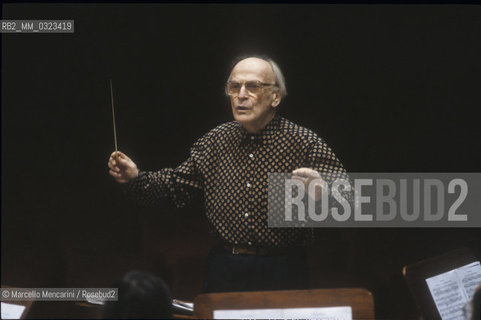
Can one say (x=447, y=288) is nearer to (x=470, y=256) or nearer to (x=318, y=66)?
(x=470, y=256)

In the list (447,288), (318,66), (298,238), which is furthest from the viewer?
(318,66)

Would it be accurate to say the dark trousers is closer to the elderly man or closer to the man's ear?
the elderly man

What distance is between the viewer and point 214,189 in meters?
2.78

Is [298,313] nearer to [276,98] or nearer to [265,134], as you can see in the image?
[265,134]

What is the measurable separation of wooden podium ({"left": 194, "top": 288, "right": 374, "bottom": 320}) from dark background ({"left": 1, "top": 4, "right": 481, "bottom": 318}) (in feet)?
4.76

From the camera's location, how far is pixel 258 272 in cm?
270

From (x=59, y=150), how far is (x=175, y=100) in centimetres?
86

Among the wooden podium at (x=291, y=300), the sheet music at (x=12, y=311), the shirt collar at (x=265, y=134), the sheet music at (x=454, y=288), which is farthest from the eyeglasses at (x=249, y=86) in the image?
the sheet music at (x=12, y=311)

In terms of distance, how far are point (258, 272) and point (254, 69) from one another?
1.01 metres

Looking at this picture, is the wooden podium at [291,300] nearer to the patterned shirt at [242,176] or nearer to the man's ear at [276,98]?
the patterned shirt at [242,176]

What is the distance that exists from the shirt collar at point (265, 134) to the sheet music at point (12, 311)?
129cm

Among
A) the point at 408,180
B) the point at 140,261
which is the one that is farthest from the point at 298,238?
the point at 140,261

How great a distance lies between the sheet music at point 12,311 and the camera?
230 centimetres

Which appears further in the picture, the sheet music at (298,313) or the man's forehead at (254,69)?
the man's forehead at (254,69)
